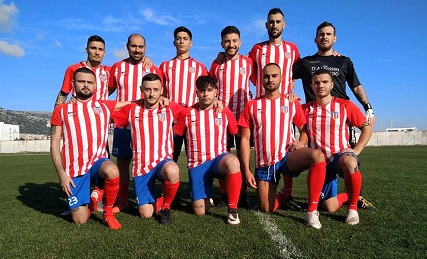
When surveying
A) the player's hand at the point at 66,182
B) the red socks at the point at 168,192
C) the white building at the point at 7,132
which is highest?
the player's hand at the point at 66,182

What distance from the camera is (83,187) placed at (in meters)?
4.42

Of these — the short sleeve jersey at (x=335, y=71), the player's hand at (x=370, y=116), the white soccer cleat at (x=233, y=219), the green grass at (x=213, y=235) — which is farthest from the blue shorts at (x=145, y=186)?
the player's hand at (x=370, y=116)

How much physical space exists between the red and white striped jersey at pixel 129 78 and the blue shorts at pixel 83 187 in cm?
123

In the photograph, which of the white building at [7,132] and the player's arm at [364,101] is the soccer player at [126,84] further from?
the white building at [7,132]

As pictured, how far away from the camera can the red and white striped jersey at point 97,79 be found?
5.35 metres

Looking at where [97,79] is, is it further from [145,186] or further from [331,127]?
[331,127]

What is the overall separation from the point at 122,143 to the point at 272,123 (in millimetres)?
2116

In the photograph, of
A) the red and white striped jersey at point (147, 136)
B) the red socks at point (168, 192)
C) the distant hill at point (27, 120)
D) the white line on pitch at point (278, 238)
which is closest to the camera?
the white line on pitch at point (278, 238)

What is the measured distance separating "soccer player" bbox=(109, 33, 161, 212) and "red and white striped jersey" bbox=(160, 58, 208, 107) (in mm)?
195

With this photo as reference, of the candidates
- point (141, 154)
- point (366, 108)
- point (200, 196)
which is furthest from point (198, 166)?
point (366, 108)

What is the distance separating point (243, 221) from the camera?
13.7ft

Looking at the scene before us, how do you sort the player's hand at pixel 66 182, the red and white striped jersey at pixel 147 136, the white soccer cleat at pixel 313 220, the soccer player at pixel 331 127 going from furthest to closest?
1. the red and white striped jersey at pixel 147 136
2. the soccer player at pixel 331 127
3. the player's hand at pixel 66 182
4. the white soccer cleat at pixel 313 220

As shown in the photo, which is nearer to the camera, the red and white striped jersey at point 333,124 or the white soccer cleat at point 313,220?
the white soccer cleat at point 313,220

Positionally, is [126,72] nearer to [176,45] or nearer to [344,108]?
[176,45]
